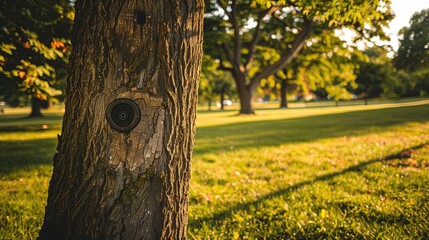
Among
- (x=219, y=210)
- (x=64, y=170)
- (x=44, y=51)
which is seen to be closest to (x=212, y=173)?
(x=219, y=210)

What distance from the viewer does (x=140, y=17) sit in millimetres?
1459

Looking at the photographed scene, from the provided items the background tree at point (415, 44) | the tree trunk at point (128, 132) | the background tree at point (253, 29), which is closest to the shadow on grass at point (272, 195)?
the tree trunk at point (128, 132)

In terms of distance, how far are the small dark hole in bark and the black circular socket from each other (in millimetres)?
483

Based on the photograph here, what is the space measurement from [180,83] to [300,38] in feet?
62.9

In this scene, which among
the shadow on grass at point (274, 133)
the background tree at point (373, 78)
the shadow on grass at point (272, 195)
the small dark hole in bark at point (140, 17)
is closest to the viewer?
the small dark hole in bark at point (140, 17)

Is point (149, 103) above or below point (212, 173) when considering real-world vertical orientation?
above

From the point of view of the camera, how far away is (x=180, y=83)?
1581 mm

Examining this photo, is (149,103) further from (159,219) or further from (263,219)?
(263,219)

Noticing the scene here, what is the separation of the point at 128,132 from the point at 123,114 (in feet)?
0.38

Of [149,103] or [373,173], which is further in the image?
[373,173]

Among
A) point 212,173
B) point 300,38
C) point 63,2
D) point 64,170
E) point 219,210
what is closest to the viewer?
point 64,170

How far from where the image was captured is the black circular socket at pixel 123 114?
1459 mm

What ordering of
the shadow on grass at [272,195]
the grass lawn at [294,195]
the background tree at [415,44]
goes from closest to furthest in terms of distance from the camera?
1. the grass lawn at [294,195]
2. the shadow on grass at [272,195]
3. the background tree at [415,44]

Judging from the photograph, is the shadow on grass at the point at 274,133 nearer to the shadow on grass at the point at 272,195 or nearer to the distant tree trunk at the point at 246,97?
the shadow on grass at the point at 272,195
